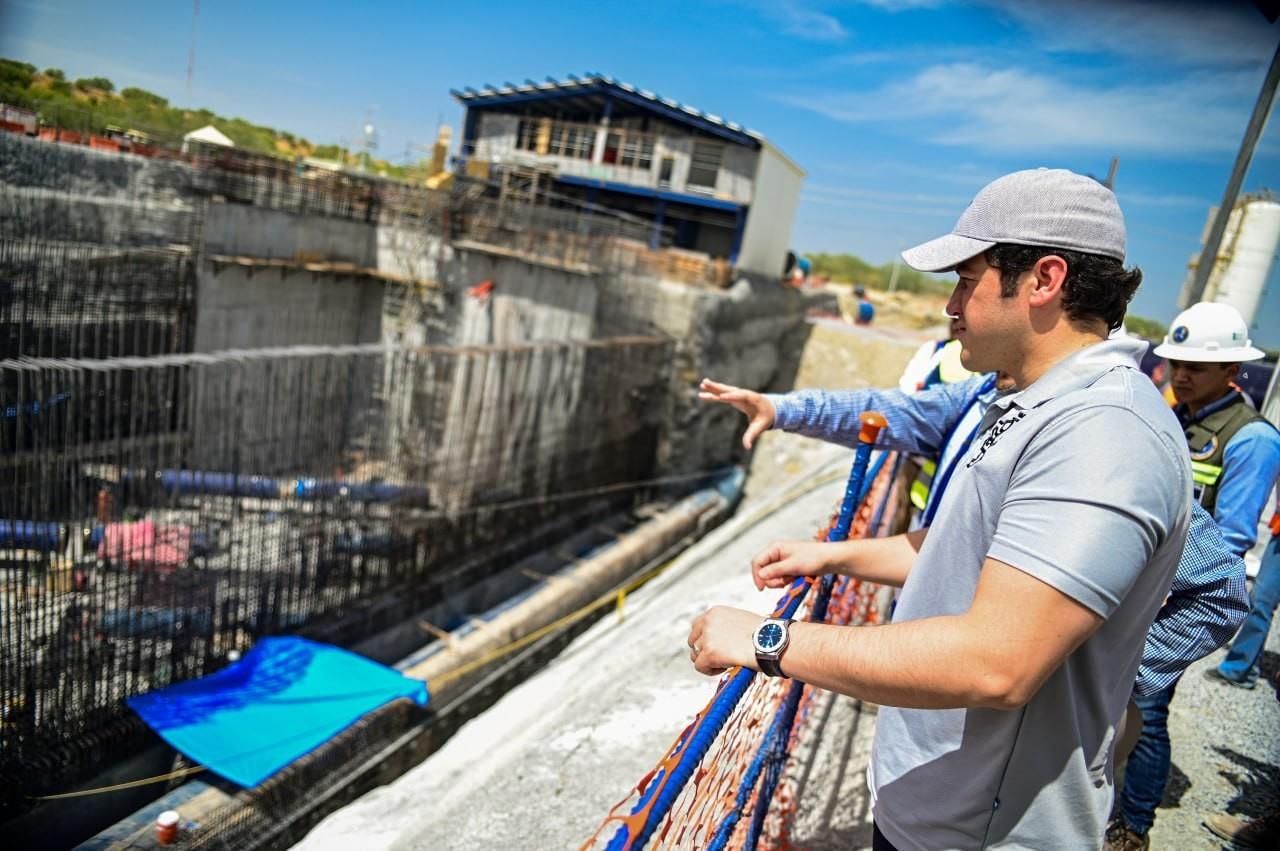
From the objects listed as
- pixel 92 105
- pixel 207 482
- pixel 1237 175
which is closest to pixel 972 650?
pixel 1237 175

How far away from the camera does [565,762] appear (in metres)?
3.27

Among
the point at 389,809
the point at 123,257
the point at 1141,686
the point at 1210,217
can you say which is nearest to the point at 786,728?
the point at 1141,686

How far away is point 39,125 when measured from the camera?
1144 centimetres

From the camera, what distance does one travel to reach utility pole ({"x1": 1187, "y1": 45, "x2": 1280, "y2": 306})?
5.21 m

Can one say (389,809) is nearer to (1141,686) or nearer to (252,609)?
(1141,686)

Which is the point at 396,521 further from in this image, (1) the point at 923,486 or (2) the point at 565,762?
(1) the point at 923,486

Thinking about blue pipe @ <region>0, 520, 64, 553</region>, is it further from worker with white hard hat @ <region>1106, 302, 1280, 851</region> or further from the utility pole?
the utility pole

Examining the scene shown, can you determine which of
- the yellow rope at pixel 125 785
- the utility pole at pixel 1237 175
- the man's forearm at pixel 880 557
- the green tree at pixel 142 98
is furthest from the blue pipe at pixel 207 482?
the green tree at pixel 142 98

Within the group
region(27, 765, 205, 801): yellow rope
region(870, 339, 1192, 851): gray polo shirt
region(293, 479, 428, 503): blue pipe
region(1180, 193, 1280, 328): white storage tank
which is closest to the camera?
region(870, 339, 1192, 851): gray polo shirt

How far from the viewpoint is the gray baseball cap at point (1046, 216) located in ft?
3.69

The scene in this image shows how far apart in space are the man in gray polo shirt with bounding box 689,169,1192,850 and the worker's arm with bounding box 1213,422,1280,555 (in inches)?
65.0

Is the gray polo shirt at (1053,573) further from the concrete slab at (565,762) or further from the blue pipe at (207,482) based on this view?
the blue pipe at (207,482)

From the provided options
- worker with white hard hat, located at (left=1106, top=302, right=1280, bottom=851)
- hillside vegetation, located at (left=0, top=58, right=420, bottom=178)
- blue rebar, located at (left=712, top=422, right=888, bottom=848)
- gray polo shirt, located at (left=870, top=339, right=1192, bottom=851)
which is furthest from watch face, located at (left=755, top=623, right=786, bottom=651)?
hillside vegetation, located at (left=0, top=58, right=420, bottom=178)

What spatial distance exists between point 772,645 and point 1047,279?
27.2 inches
